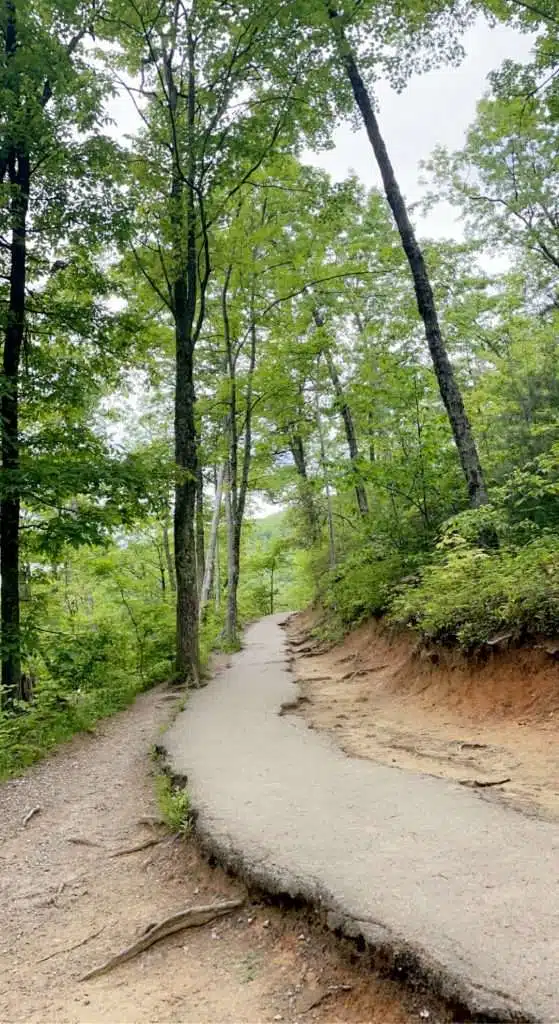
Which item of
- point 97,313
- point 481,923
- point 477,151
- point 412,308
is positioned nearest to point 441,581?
point 481,923

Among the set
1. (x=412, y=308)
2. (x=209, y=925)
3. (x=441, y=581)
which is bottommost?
(x=209, y=925)

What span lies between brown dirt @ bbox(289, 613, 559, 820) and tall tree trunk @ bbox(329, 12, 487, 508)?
3.55m

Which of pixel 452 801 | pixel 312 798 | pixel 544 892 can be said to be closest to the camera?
pixel 544 892

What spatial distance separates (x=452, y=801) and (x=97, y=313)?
925 cm

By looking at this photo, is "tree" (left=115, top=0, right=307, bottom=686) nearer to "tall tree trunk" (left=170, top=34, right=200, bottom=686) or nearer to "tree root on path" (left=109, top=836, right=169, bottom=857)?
→ "tall tree trunk" (left=170, top=34, right=200, bottom=686)

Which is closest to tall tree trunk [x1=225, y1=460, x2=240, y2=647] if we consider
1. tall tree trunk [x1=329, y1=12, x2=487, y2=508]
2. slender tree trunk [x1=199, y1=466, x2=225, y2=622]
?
slender tree trunk [x1=199, y1=466, x2=225, y2=622]

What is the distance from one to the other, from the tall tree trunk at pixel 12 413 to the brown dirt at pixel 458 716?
454 cm

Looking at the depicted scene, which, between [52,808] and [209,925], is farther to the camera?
[52,808]

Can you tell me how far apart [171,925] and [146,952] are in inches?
7.8

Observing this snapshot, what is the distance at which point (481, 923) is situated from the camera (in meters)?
2.53

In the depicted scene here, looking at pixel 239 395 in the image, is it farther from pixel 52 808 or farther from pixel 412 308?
pixel 52 808

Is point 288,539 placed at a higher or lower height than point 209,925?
higher

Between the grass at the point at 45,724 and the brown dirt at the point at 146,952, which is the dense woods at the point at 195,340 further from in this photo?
the brown dirt at the point at 146,952

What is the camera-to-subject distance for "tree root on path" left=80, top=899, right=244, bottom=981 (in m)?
2.97
